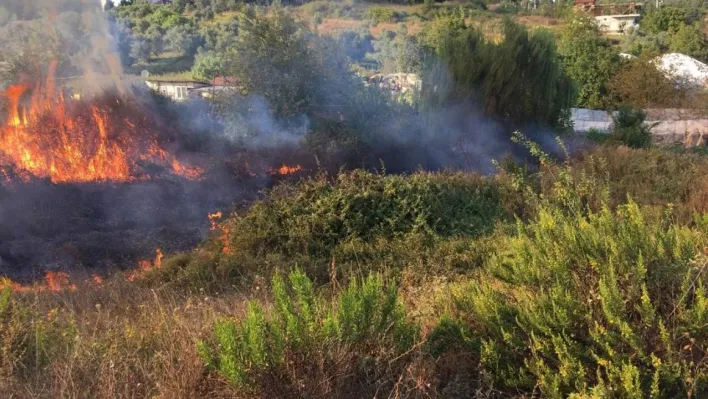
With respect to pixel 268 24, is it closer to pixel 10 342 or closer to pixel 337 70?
pixel 337 70

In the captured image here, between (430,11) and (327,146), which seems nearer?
(327,146)

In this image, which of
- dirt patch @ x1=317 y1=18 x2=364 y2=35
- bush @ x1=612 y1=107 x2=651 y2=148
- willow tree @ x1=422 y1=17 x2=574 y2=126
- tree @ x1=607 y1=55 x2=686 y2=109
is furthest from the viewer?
dirt patch @ x1=317 y1=18 x2=364 y2=35

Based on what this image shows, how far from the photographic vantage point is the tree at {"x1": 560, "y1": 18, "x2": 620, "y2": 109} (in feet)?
90.8

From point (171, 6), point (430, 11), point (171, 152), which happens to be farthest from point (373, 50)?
point (171, 152)

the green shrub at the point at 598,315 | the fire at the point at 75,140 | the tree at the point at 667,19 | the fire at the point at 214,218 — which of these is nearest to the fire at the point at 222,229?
the fire at the point at 214,218

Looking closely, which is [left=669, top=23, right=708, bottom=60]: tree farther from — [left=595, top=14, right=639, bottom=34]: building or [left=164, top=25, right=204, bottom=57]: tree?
[left=164, top=25, right=204, bottom=57]: tree

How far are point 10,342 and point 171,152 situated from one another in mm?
8369

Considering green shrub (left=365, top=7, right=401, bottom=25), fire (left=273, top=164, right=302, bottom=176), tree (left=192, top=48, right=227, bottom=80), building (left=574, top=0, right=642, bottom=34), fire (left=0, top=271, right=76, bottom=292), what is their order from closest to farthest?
1. fire (left=0, top=271, right=76, bottom=292)
2. fire (left=273, top=164, right=302, bottom=176)
3. tree (left=192, top=48, right=227, bottom=80)
4. green shrub (left=365, top=7, right=401, bottom=25)
5. building (left=574, top=0, right=642, bottom=34)

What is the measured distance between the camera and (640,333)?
3.02 meters

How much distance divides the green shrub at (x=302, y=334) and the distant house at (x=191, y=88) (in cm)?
1036

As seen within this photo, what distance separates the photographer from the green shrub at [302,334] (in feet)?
9.07

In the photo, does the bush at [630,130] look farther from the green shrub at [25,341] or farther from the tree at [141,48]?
the tree at [141,48]

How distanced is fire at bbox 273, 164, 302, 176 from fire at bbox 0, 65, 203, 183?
1.60m

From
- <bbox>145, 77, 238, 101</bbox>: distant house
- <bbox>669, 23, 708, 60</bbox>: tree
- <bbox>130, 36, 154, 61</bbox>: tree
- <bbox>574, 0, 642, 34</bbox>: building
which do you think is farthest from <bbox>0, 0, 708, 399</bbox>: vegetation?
<bbox>574, 0, 642, 34</bbox>: building
